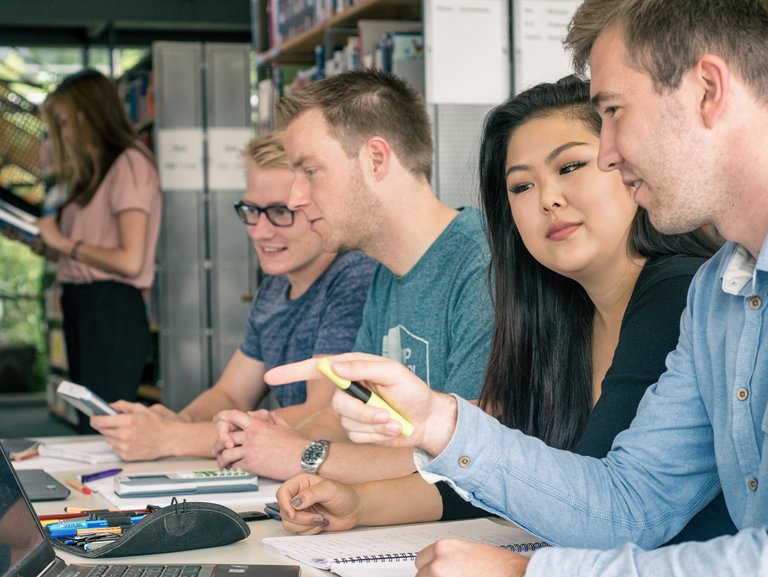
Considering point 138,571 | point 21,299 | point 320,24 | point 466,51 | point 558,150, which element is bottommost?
point 21,299

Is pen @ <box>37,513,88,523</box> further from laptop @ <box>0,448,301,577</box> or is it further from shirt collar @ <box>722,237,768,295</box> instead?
shirt collar @ <box>722,237,768,295</box>

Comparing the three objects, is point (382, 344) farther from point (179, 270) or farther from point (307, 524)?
point (179, 270)

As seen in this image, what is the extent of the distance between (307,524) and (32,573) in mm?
416

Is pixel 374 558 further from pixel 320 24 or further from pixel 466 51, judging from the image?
pixel 320 24

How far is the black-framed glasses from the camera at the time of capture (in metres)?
2.68

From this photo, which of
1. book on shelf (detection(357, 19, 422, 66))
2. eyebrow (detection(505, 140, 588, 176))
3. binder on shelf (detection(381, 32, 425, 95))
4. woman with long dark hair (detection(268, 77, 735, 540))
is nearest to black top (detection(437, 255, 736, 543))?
woman with long dark hair (detection(268, 77, 735, 540))

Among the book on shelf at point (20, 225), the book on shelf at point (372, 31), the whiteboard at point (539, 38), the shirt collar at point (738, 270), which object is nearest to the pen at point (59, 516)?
the shirt collar at point (738, 270)

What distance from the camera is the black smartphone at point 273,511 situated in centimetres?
160

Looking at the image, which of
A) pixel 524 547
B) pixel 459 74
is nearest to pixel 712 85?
pixel 524 547

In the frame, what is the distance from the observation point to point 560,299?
5.64 feet

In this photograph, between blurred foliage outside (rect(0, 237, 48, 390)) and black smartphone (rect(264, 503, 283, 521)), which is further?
blurred foliage outside (rect(0, 237, 48, 390))

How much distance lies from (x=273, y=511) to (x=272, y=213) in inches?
47.7

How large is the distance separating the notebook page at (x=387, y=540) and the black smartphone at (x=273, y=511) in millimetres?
137

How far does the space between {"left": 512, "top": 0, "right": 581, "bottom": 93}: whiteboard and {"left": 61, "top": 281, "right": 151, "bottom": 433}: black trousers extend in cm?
180
